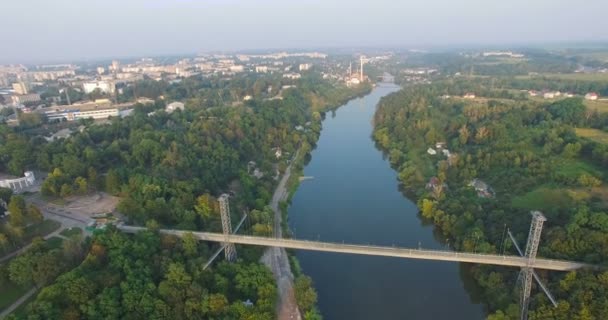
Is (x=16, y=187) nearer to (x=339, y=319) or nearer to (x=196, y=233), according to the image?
(x=196, y=233)

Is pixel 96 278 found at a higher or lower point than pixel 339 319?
higher

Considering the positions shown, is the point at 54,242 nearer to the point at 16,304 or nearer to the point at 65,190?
the point at 16,304

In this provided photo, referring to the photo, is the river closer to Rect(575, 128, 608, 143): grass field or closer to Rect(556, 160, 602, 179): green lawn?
Rect(556, 160, 602, 179): green lawn

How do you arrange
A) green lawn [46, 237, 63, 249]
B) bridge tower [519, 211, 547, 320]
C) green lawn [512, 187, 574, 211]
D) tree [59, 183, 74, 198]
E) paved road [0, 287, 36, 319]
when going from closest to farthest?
paved road [0, 287, 36, 319]
bridge tower [519, 211, 547, 320]
green lawn [46, 237, 63, 249]
green lawn [512, 187, 574, 211]
tree [59, 183, 74, 198]

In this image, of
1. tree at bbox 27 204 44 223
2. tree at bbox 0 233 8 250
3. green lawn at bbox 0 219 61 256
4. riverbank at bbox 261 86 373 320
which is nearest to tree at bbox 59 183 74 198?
green lawn at bbox 0 219 61 256

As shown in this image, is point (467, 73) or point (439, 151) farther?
point (467, 73)

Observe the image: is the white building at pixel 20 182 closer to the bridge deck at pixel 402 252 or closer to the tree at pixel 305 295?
the bridge deck at pixel 402 252

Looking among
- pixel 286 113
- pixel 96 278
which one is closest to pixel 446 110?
pixel 286 113
